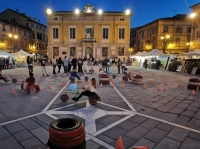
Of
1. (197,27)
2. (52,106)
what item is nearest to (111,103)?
(52,106)

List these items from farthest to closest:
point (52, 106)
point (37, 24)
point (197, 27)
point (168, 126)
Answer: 1. point (37, 24)
2. point (197, 27)
3. point (52, 106)
4. point (168, 126)

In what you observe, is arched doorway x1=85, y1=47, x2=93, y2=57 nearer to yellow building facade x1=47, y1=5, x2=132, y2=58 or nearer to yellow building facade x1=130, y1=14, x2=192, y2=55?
yellow building facade x1=47, y1=5, x2=132, y2=58

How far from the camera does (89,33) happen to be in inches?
1316

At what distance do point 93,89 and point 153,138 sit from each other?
285 centimetres

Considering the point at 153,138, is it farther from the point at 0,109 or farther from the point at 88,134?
the point at 0,109

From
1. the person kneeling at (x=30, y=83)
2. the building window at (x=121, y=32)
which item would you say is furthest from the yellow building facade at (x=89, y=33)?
the person kneeling at (x=30, y=83)

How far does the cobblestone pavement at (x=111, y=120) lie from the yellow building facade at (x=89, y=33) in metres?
27.6

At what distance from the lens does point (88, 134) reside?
11.7 ft

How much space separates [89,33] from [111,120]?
31012 mm

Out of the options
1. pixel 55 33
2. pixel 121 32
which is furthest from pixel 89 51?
pixel 55 33

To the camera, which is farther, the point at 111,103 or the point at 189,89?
the point at 189,89

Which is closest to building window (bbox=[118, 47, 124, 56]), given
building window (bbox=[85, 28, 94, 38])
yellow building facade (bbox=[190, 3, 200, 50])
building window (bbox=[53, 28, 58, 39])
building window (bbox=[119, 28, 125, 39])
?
building window (bbox=[119, 28, 125, 39])

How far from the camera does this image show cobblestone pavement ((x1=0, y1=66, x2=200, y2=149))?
3270 mm

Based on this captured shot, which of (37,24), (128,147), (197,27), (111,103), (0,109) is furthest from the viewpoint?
(37,24)
